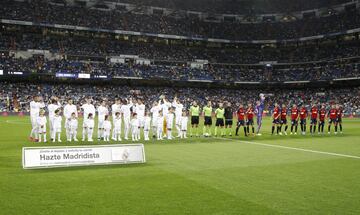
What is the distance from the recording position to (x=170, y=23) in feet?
239

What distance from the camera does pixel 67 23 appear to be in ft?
204

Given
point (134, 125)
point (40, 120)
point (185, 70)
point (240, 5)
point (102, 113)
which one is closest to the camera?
point (40, 120)

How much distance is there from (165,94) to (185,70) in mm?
7631

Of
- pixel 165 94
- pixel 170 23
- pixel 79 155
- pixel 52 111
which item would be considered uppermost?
pixel 170 23

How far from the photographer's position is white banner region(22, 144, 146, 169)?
11.1 meters

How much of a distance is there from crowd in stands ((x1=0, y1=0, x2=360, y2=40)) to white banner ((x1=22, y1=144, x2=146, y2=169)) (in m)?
54.8

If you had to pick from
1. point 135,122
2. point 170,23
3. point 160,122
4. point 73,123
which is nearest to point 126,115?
point 135,122

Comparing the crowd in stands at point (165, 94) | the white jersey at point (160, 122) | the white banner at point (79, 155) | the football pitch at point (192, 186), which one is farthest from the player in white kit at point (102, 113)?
the crowd in stands at point (165, 94)

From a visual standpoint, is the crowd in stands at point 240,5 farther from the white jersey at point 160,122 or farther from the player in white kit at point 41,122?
the player in white kit at point 41,122

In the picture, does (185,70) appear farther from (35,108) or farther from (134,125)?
(35,108)

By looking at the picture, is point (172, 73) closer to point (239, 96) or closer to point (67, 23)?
point (239, 96)

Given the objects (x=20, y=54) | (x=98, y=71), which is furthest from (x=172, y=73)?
(x=20, y=54)

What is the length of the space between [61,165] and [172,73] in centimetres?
5601

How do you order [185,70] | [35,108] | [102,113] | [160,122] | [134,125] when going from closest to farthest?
[35,108] < [102,113] < [134,125] < [160,122] < [185,70]
